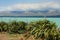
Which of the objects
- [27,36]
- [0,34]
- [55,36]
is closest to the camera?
[55,36]

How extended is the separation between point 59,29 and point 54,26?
0.26 meters

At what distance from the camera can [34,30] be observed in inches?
461

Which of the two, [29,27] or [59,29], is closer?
[59,29]

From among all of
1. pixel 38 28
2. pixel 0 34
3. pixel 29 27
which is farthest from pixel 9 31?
pixel 38 28

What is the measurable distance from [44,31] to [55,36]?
22.8 inches

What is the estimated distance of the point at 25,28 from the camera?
13352 mm

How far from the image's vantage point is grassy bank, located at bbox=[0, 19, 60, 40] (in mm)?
11134

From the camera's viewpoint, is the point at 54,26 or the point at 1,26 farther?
the point at 1,26

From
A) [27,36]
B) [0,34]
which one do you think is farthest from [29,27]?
[0,34]

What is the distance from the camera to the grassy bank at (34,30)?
36.5ft

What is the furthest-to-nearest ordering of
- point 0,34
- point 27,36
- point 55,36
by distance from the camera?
1. point 0,34
2. point 27,36
3. point 55,36

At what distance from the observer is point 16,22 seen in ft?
45.7

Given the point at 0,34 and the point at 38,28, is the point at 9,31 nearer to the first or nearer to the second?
the point at 0,34

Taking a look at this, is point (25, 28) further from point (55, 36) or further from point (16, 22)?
point (55, 36)
